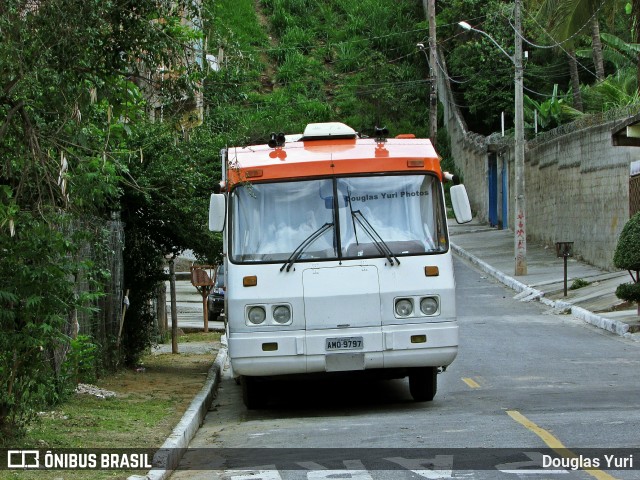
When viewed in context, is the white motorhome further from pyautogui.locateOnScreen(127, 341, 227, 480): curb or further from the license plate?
pyautogui.locateOnScreen(127, 341, 227, 480): curb

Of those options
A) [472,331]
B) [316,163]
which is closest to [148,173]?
[316,163]

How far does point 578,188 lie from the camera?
3453 cm

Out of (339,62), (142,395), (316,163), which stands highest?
(339,62)

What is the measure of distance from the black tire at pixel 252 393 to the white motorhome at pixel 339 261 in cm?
5

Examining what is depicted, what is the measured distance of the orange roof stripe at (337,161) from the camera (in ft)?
41.7

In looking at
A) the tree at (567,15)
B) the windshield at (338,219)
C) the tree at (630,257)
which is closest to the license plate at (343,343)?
the windshield at (338,219)

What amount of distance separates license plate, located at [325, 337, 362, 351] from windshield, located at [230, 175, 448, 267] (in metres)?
0.93

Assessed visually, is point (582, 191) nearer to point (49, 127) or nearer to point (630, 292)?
point (630, 292)

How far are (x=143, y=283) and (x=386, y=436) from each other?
8.39m

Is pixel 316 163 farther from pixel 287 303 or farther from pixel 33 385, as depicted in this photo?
pixel 33 385

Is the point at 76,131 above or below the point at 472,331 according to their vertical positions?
above

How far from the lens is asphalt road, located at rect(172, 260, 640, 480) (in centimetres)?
871

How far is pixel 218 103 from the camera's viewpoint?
10.7 m

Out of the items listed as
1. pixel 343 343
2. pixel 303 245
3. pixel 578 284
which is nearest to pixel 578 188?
pixel 578 284
